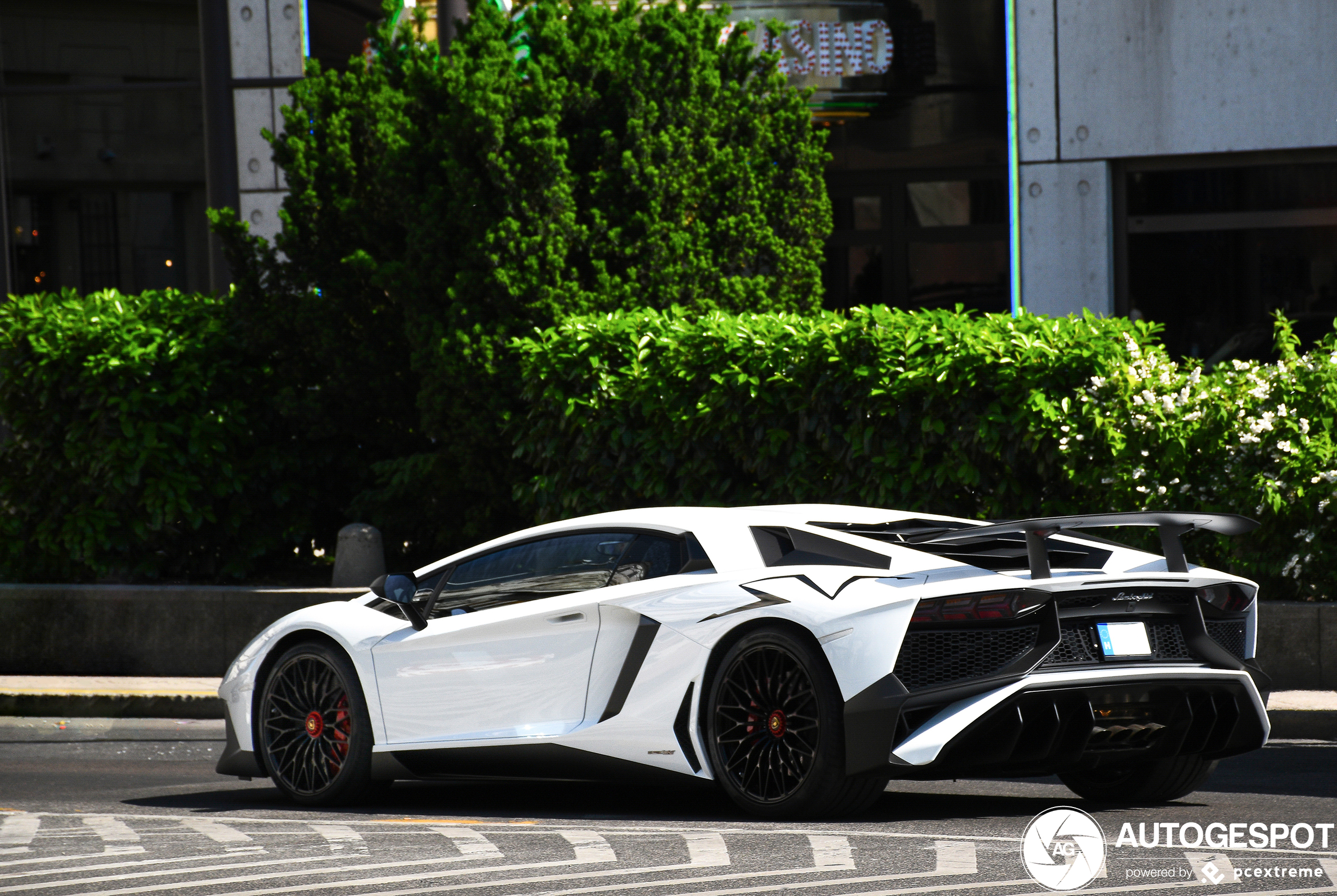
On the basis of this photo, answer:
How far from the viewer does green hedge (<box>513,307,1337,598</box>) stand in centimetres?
1079

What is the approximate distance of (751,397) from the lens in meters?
11.6

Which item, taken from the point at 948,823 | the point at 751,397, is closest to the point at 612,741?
the point at 948,823

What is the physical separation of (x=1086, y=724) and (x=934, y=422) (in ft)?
16.8

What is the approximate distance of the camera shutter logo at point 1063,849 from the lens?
5.47 meters

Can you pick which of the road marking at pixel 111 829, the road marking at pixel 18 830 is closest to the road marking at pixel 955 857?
the road marking at pixel 111 829

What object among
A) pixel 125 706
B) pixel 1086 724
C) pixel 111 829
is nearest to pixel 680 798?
pixel 1086 724

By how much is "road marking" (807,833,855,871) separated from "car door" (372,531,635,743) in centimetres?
129

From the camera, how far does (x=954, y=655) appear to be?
627 cm

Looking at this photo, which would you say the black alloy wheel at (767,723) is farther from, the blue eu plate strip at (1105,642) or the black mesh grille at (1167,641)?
the black mesh grille at (1167,641)

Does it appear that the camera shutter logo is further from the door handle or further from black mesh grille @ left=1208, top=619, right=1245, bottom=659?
the door handle

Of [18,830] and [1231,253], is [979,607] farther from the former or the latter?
[1231,253]

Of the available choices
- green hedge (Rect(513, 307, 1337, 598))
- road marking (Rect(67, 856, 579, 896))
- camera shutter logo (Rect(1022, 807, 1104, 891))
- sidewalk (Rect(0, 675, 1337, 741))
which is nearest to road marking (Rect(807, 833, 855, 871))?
camera shutter logo (Rect(1022, 807, 1104, 891))

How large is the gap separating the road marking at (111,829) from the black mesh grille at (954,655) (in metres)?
2.95

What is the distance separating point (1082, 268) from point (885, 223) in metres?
2.11
